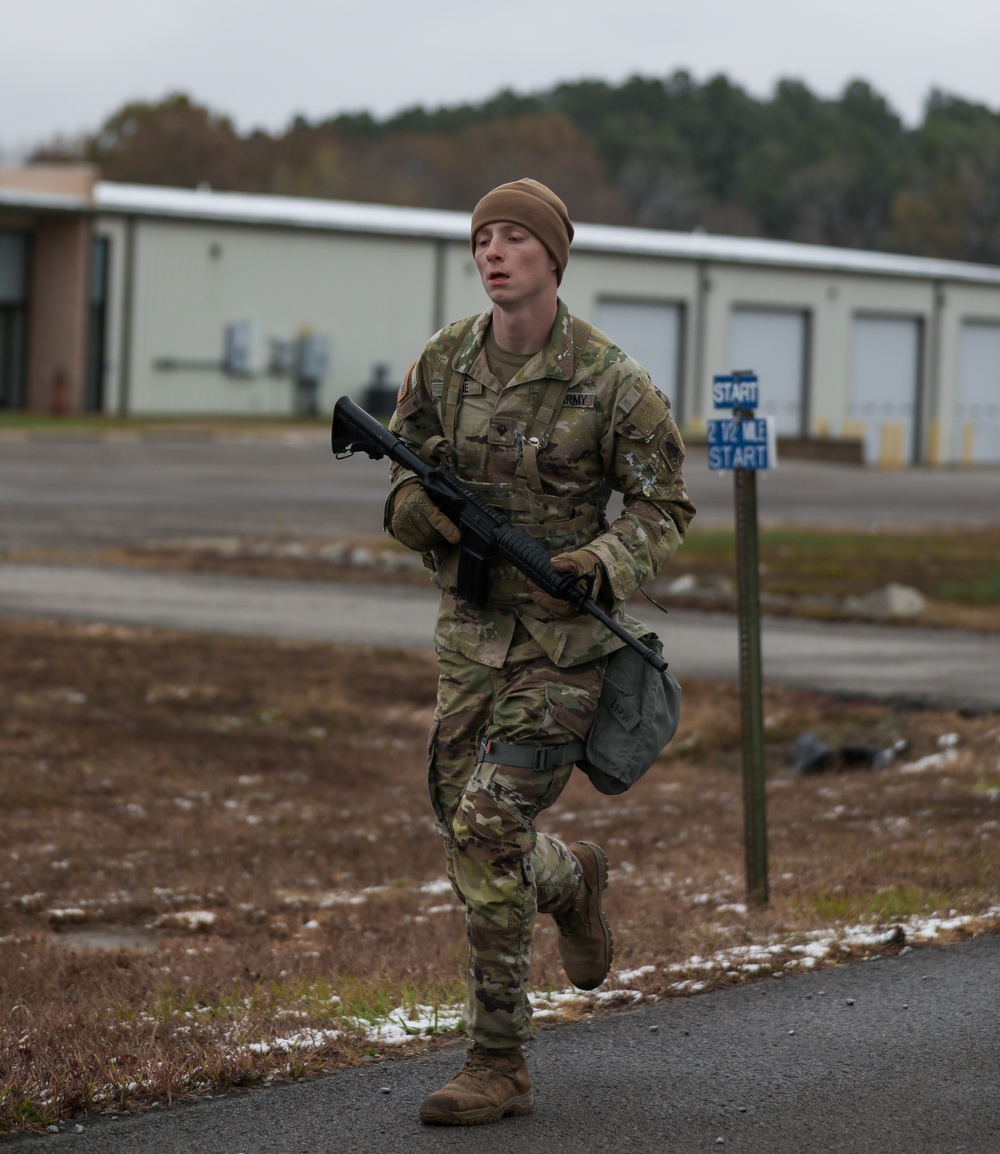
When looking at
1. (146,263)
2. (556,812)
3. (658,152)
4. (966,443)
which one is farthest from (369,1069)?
(658,152)

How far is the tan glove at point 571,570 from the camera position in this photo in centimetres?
405

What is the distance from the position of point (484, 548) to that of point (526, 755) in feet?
1.53

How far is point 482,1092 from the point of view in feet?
13.2

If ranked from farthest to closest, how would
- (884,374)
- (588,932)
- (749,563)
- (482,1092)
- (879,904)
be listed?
(884,374), (749,563), (879,904), (588,932), (482,1092)

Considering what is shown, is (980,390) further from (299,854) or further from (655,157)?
(655,157)

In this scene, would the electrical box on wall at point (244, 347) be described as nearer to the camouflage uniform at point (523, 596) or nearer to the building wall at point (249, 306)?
the building wall at point (249, 306)

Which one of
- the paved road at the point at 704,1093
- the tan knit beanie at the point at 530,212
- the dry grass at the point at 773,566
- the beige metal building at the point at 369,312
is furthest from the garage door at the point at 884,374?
the tan knit beanie at the point at 530,212

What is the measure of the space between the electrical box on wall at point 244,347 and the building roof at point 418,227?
2436mm

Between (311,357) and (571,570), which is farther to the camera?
(311,357)

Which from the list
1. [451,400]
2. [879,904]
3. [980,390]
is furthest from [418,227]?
[451,400]

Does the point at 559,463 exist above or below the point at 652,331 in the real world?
below

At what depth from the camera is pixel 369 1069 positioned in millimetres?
4379

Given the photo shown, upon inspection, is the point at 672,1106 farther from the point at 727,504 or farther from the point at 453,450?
the point at 727,504

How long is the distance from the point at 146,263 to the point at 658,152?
9385 centimetres
